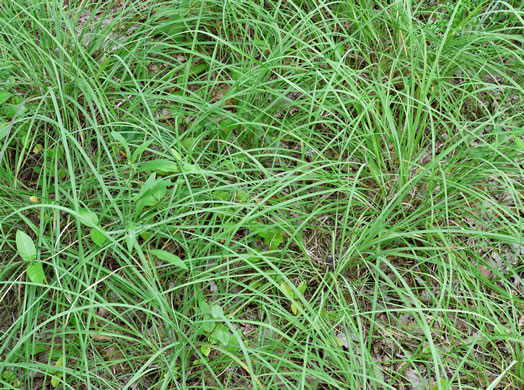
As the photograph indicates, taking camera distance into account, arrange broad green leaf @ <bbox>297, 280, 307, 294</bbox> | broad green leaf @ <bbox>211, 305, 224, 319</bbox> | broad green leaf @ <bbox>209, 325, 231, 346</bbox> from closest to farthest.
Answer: broad green leaf @ <bbox>211, 305, 224, 319</bbox> < broad green leaf @ <bbox>209, 325, 231, 346</bbox> < broad green leaf @ <bbox>297, 280, 307, 294</bbox>

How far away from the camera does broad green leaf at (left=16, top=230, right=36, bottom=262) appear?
70.9 inches

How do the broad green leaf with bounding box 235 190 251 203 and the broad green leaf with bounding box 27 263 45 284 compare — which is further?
the broad green leaf with bounding box 235 190 251 203

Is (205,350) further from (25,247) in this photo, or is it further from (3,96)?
(3,96)

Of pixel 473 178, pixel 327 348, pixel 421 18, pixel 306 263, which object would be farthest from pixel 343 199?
pixel 421 18

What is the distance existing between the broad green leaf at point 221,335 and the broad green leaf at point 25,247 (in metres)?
0.70

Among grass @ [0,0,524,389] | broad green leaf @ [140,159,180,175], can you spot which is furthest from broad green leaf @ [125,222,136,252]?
broad green leaf @ [140,159,180,175]

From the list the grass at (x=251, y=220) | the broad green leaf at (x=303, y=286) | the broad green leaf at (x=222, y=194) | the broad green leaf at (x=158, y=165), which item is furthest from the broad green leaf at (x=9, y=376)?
the broad green leaf at (x=303, y=286)

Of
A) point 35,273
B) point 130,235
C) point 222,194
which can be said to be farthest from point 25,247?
point 222,194

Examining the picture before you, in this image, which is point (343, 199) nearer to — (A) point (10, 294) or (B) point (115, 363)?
(B) point (115, 363)

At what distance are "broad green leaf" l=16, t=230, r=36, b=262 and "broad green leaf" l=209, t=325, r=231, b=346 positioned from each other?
2.30 ft

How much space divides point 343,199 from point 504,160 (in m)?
0.73

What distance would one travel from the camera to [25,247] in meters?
1.81

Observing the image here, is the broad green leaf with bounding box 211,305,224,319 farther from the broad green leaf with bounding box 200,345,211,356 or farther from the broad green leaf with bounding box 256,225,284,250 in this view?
the broad green leaf with bounding box 256,225,284,250

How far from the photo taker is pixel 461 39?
8.02 ft
